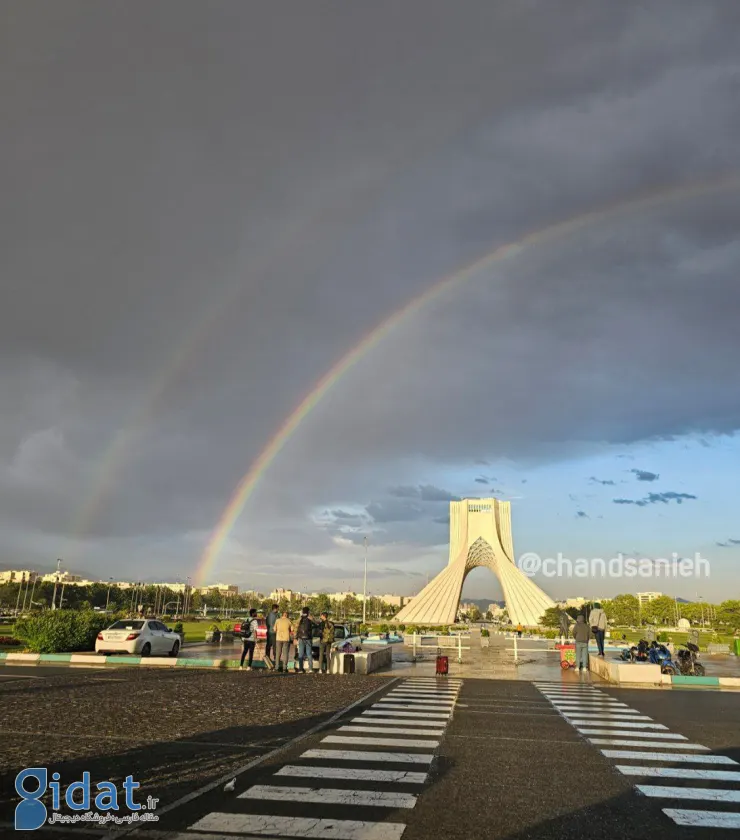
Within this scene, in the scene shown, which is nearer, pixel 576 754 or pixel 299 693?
pixel 576 754

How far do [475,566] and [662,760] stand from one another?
309 ft

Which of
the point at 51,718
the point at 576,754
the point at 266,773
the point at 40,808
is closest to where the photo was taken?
the point at 40,808

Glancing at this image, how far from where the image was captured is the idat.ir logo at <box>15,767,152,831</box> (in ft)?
17.2

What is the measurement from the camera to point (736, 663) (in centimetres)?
2511

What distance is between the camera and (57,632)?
78.6 feet

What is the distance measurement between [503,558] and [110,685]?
257ft

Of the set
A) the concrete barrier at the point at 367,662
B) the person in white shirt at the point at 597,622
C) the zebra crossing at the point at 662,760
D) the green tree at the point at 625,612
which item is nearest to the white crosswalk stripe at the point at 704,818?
the zebra crossing at the point at 662,760

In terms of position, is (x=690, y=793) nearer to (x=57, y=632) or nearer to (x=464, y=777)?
(x=464, y=777)

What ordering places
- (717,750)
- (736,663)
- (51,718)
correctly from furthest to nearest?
(736,663) → (51,718) → (717,750)

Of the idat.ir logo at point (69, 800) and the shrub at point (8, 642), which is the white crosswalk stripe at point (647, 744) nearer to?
the idat.ir logo at point (69, 800)

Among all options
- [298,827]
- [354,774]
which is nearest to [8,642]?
[354,774]

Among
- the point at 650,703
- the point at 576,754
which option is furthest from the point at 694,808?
the point at 650,703

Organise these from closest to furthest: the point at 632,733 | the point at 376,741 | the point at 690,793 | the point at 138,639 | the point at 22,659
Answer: the point at 690,793, the point at 376,741, the point at 632,733, the point at 22,659, the point at 138,639

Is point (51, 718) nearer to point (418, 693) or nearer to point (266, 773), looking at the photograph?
point (266, 773)
